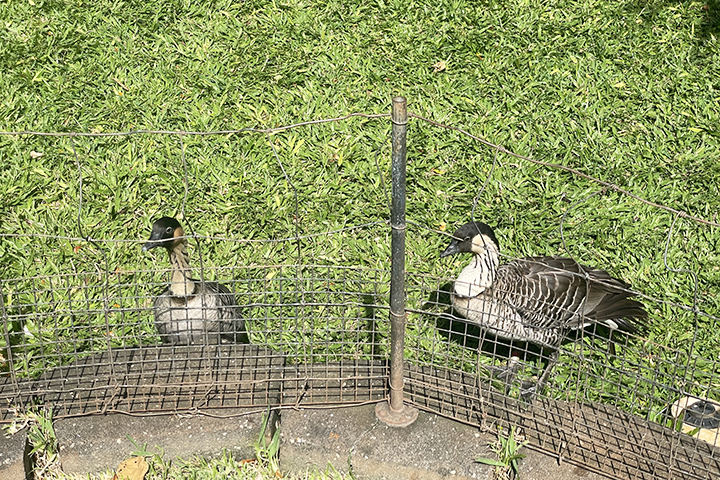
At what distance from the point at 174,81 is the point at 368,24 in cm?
183

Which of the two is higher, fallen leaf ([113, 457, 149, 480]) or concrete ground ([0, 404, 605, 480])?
concrete ground ([0, 404, 605, 480])

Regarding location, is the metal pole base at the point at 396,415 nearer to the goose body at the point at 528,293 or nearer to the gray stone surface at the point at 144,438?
the gray stone surface at the point at 144,438

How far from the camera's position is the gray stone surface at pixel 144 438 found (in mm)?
3855

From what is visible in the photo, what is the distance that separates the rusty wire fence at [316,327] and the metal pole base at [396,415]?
0.07 metres

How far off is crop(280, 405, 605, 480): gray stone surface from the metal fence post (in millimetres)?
64

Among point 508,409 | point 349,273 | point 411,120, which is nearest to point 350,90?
point 411,120

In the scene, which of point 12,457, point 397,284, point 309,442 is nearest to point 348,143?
point 397,284

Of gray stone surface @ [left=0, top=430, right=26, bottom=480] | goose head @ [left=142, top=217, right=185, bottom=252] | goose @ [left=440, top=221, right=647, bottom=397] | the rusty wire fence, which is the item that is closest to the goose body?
goose @ [left=440, top=221, right=647, bottom=397]

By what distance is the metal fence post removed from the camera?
3291mm

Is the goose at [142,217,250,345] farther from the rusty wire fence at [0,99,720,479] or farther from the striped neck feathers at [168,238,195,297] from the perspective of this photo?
the rusty wire fence at [0,99,720,479]

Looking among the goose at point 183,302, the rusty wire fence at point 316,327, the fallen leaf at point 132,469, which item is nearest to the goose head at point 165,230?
the goose at point 183,302

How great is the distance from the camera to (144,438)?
→ 3881 millimetres

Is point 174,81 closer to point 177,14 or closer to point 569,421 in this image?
point 177,14

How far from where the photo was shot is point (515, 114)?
20.7ft
